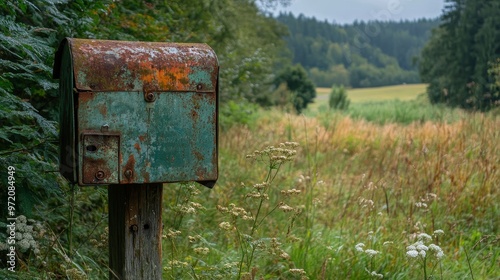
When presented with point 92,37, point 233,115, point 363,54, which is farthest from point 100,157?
point 363,54

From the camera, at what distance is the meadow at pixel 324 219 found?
10.3ft

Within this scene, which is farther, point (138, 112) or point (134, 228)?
point (134, 228)

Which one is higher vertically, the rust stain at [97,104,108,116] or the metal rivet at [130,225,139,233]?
the rust stain at [97,104,108,116]

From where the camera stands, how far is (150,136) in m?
2.36

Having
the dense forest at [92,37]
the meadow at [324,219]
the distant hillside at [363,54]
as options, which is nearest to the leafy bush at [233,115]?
the dense forest at [92,37]

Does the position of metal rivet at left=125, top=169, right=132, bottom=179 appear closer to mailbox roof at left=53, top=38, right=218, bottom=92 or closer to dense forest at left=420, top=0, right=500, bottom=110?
mailbox roof at left=53, top=38, right=218, bottom=92

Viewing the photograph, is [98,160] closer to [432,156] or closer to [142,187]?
[142,187]

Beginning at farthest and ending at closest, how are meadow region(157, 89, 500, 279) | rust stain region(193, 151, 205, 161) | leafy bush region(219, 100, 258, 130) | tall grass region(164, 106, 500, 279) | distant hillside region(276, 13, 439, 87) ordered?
distant hillside region(276, 13, 439, 87) → leafy bush region(219, 100, 258, 130) → tall grass region(164, 106, 500, 279) → meadow region(157, 89, 500, 279) → rust stain region(193, 151, 205, 161)

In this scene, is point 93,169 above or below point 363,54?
below

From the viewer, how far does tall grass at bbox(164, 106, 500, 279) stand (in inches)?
149

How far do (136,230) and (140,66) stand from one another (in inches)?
25.2

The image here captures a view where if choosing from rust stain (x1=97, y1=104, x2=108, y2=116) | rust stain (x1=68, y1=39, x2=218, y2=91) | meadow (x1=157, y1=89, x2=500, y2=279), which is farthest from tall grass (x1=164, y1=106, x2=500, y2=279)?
rust stain (x1=97, y1=104, x2=108, y2=116)

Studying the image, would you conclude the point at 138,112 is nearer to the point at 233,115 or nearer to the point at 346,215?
the point at 346,215

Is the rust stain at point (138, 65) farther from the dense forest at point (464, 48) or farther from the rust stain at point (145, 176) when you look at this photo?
the dense forest at point (464, 48)
